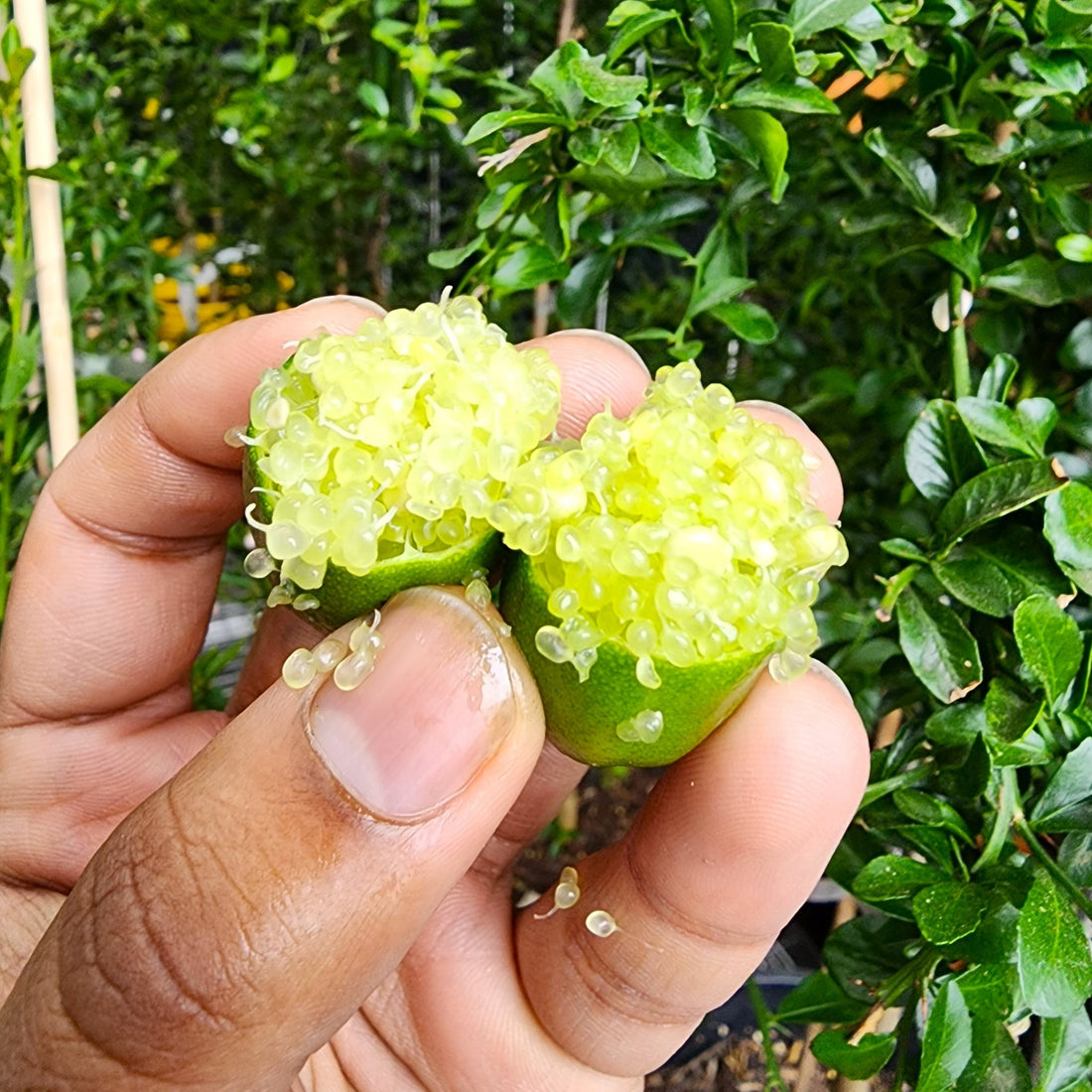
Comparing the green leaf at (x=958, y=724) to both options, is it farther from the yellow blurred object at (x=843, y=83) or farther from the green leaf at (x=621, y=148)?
the yellow blurred object at (x=843, y=83)

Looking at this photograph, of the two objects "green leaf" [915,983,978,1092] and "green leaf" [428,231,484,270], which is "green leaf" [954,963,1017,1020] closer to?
"green leaf" [915,983,978,1092]

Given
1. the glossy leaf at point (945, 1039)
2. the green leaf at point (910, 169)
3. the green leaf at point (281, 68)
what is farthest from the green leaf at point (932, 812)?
the green leaf at point (281, 68)

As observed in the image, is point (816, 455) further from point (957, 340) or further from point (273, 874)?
point (273, 874)

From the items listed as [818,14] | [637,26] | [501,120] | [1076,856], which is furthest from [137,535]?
[1076,856]

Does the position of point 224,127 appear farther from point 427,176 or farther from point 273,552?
point 273,552

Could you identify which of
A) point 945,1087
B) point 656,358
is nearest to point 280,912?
point 945,1087
